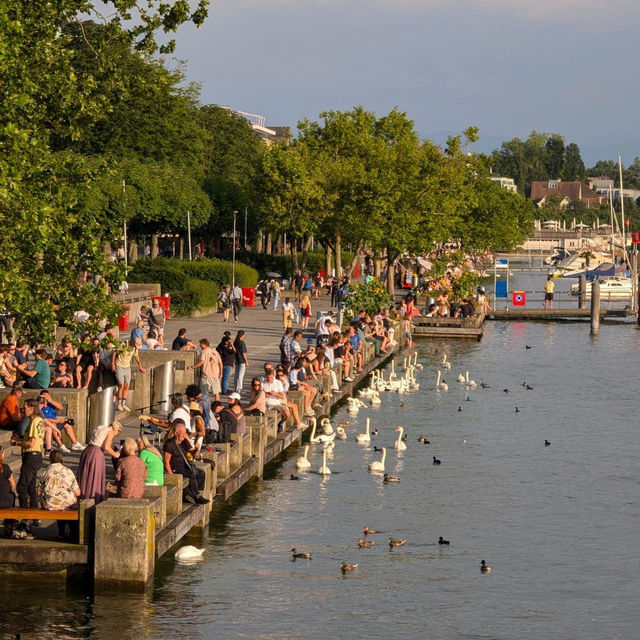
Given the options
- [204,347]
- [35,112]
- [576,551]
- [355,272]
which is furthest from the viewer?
[355,272]

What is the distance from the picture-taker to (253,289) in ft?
216

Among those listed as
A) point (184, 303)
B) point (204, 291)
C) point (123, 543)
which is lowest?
point (123, 543)

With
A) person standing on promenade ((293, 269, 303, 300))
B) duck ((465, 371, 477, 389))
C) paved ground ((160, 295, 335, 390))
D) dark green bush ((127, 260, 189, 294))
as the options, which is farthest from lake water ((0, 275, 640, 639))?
person standing on promenade ((293, 269, 303, 300))

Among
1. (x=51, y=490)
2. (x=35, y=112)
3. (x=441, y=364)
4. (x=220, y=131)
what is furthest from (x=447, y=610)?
(x=220, y=131)

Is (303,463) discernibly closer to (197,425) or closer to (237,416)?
(237,416)

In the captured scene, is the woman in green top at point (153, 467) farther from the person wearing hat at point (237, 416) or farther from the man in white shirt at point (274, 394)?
the man in white shirt at point (274, 394)

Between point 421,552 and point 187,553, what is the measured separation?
3795mm

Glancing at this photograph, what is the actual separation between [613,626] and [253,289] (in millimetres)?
49388

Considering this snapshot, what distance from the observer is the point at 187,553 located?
19016 millimetres

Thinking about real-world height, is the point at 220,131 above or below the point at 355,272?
above

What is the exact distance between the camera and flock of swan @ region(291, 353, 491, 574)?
21.1m

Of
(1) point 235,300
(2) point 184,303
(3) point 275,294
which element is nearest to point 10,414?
(1) point 235,300

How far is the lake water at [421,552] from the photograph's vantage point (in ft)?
55.1

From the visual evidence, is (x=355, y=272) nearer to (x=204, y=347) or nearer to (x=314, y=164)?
(x=314, y=164)
